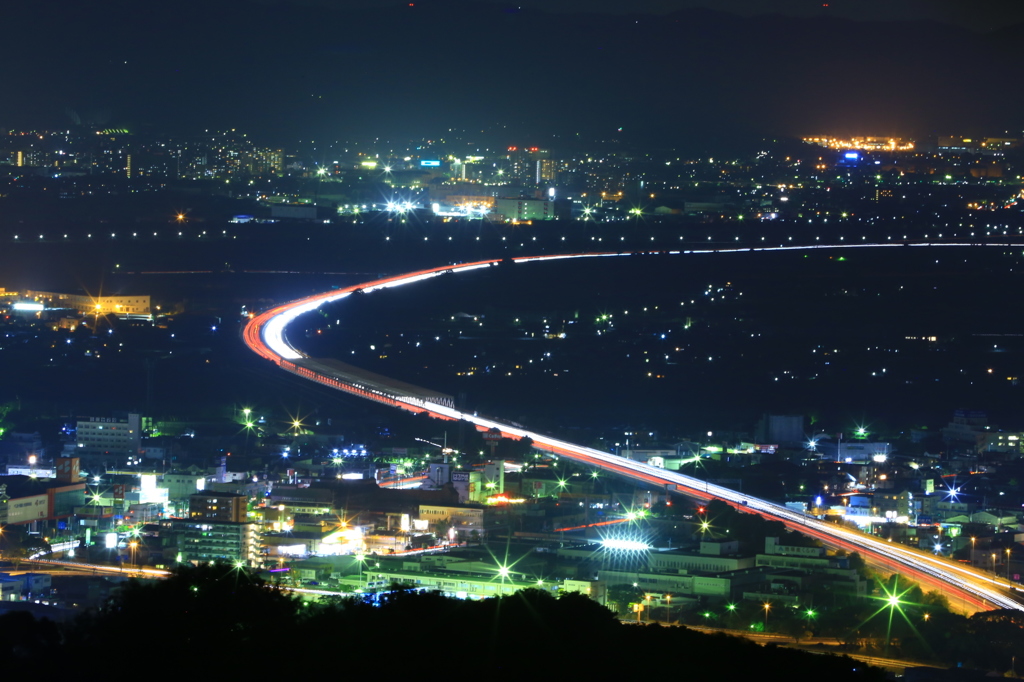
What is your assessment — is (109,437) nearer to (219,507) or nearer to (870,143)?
(219,507)

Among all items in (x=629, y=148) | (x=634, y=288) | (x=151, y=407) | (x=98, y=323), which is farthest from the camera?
(x=629, y=148)

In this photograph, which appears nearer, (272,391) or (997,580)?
(997,580)

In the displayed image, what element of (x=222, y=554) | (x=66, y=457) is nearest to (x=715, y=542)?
(x=222, y=554)

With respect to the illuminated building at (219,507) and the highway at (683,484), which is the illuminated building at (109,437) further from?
the illuminated building at (219,507)

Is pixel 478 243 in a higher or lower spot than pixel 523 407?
higher

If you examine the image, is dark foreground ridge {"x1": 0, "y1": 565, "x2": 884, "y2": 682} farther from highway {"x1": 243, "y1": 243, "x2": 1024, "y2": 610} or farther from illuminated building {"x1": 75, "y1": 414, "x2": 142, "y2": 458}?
illuminated building {"x1": 75, "y1": 414, "x2": 142, "y2": 458}

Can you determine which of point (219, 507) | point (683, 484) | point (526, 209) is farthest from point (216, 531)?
point (526, 209)

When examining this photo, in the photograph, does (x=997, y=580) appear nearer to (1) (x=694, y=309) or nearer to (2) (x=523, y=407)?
(2) (x=523, y=407)
